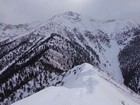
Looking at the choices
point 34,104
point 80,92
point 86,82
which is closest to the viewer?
point 34,104

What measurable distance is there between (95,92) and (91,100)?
6.50 m

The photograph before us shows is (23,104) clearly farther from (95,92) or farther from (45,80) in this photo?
(45,80)

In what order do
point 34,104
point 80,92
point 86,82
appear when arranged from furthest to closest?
point 86,82 < point 80,92 < point 34,104

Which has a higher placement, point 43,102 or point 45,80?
point 43,102

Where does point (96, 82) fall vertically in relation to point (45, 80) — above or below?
above

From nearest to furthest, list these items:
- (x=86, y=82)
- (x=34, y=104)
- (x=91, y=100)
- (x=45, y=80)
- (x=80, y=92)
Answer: (x=34, y=104), (x=91, y=100), (x=80, y=92), (x=86, y=82), (x=45, y=80)

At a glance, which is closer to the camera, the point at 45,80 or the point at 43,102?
the point at 43,102

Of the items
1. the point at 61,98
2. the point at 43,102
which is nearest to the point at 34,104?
the point at 43,102

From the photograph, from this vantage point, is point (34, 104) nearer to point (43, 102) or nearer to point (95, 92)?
point (43, 102)

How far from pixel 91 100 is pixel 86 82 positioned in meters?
15.2

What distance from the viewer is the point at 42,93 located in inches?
2482

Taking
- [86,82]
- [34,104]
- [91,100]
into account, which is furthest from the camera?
[86,82]

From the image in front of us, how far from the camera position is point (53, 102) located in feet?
188

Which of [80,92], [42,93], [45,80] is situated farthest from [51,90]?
[45,80]
